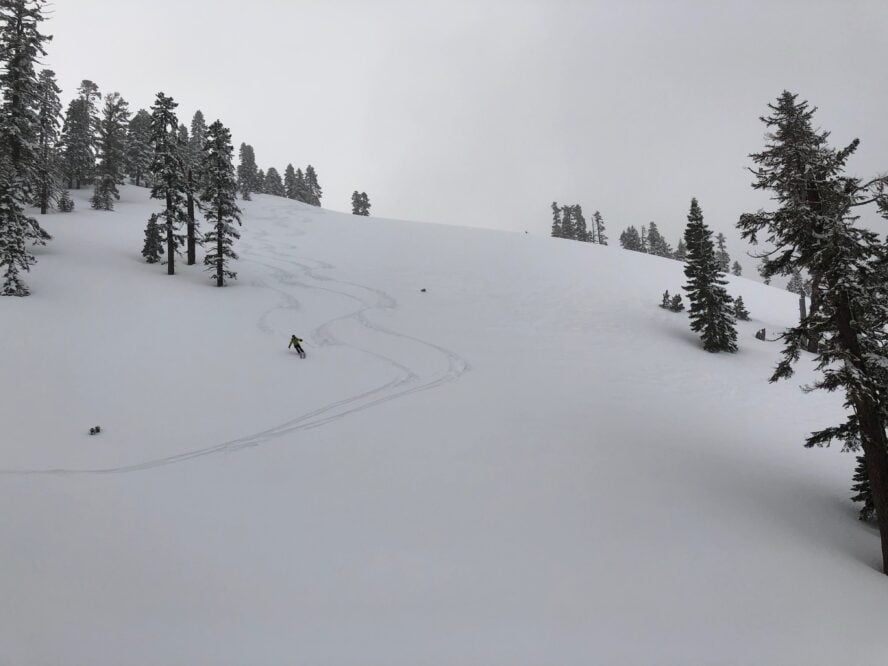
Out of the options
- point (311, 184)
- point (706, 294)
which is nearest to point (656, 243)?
point (706, 294)

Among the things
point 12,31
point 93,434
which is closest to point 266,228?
point 12,31

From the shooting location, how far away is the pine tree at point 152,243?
107 ft

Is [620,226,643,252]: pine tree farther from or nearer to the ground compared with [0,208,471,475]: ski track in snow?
farther from the ground

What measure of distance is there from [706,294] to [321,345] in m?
28.2

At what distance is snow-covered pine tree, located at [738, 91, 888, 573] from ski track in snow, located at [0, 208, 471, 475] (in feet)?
45.8

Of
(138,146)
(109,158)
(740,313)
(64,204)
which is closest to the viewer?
(740,313)

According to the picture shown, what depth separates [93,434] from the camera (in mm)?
13039

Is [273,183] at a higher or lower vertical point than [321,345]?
higher

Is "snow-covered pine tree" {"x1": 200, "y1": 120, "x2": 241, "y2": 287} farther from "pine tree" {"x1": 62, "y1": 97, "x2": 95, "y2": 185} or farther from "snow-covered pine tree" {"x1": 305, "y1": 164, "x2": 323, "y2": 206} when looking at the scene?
"snow-covered pine tree" {"x1": 305, "y1": 164, "x2": 323, "y2": 206}

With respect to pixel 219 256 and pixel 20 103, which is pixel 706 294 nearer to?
pixel 219 256

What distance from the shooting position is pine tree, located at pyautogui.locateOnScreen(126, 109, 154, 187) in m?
65.3

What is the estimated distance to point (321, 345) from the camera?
24.1 metres

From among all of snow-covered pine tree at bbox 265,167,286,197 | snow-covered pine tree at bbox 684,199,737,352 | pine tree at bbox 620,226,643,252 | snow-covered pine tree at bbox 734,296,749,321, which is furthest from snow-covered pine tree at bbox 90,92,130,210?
pine tree at bbox 620,226,643,252

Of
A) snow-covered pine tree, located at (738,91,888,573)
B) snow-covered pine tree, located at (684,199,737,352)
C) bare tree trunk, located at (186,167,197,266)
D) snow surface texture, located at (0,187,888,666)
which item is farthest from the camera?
bare tree trunk, located at (186,167,197,266)
